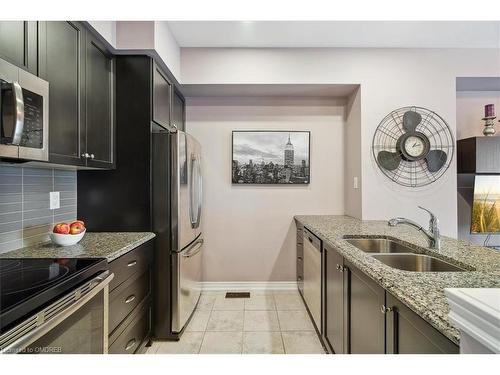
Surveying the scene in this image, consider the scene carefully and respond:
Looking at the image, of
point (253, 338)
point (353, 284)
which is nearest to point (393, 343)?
point (353, 284)

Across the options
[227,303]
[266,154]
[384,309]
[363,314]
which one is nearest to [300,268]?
[227,303]

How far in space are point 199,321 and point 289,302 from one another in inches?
39.6

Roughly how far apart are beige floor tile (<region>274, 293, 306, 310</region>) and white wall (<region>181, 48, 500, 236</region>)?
120 cm

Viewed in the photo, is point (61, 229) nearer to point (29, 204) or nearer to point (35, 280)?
point (29, 204)

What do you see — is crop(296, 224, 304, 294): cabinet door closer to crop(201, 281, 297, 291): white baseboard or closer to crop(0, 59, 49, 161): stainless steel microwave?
crop(201, 281, 297, 291): white baseboard

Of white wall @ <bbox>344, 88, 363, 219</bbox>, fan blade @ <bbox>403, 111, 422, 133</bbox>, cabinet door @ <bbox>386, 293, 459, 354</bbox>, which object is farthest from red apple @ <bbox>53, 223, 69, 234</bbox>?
fan blade @ <bbox>403, 111, 422, 133</bbox>

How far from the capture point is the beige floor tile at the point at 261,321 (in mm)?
2314

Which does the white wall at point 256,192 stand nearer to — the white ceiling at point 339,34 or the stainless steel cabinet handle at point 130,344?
the white ceiling at point 339,34

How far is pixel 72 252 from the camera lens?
4.89ft

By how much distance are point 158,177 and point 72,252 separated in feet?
2.61

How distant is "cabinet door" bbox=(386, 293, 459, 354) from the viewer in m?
0.75

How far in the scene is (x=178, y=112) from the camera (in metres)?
2.91
